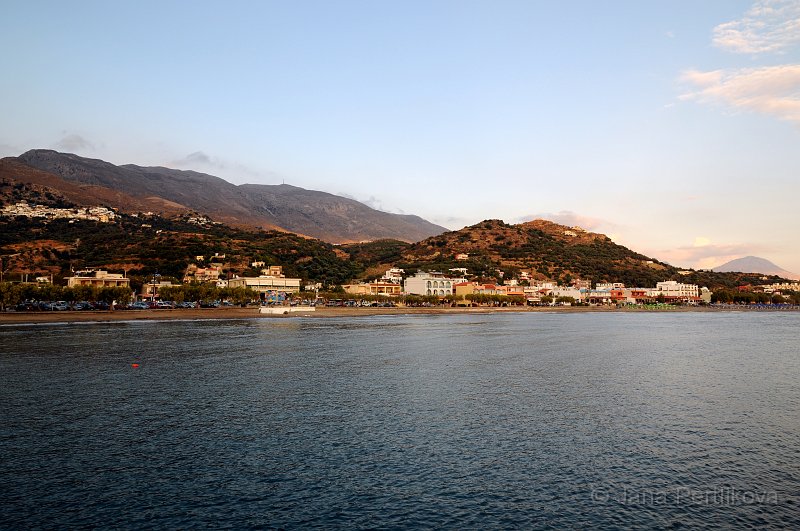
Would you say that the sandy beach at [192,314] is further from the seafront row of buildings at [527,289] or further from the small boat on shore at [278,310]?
the seafront row of buildings at [527,289]

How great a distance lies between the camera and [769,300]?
Answer: 191 metres

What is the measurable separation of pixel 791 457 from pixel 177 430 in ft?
68.0

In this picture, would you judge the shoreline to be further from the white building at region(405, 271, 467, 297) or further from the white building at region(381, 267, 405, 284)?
the white building at region(381, 267, 405, 284)

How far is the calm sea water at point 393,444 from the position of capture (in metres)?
14.2

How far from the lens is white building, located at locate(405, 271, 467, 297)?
156 m

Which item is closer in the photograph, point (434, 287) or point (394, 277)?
point (434, 287)

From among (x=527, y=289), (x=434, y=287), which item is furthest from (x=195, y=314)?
(x=527, y=289)

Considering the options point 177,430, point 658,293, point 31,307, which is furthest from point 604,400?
point 658,293

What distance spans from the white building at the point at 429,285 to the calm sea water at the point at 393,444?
115409 millimetres

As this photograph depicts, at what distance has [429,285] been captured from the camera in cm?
15712

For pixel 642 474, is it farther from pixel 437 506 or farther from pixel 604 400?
pixel 604 400

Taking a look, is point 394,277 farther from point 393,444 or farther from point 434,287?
point 393,444

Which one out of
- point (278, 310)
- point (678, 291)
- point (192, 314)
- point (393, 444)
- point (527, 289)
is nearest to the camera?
point (393, 444)

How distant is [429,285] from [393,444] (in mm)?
137603
